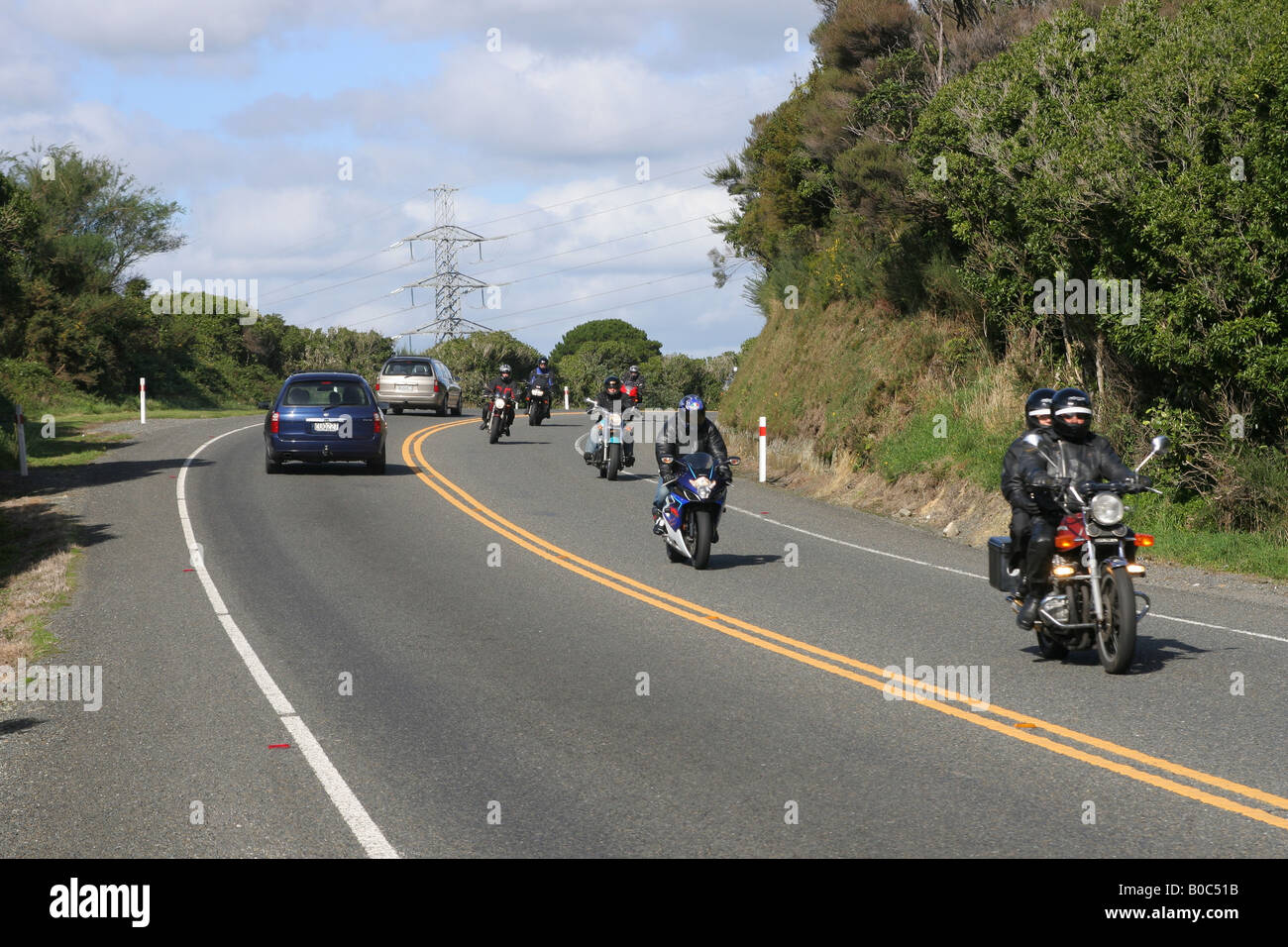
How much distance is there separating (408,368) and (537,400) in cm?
600

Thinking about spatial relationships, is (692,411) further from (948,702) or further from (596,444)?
(596,444)

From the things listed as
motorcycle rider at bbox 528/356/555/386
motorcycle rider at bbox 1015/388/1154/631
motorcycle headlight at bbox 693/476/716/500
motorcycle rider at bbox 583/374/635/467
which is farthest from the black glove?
motorcycle rider at bbox 528/356/555/386

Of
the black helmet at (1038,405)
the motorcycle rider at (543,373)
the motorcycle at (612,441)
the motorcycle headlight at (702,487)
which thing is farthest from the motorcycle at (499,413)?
the black helmet at (1038,405)

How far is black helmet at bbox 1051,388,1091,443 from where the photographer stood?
Answer: 32.1 feet

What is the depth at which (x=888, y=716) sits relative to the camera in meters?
8.38

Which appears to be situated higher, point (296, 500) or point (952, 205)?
point (952, 205)

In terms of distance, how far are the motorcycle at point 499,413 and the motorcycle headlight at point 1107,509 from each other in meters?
22.2

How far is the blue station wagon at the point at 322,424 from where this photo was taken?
2348 cm

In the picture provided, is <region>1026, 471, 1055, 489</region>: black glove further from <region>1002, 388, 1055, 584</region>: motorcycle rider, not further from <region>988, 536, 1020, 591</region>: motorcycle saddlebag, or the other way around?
<region>988, 536, 1020, 591</region>: motorcycle saddlebag

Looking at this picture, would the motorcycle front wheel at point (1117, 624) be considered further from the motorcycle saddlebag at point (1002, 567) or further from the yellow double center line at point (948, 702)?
the yellow double center line at point (948, 702)

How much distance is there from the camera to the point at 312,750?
7801 millimetres

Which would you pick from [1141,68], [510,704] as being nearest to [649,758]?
[510,704]
